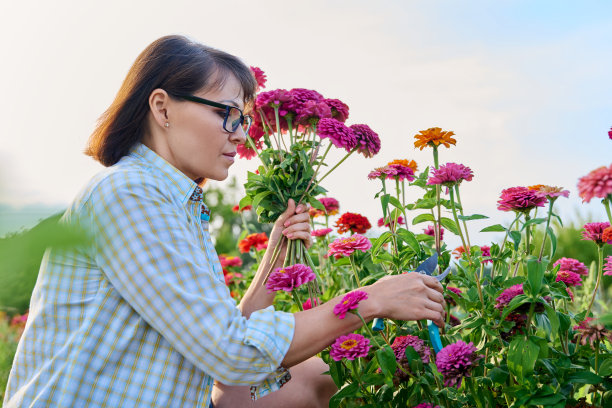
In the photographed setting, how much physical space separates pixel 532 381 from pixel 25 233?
1380 mm

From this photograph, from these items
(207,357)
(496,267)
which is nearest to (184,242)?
(207,357)

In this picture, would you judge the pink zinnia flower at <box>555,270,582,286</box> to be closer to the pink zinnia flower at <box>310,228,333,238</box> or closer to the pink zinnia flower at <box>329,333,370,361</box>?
the pink zinnia flower at <box>329,333,370,361</box>

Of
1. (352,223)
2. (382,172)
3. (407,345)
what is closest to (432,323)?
(407,345)

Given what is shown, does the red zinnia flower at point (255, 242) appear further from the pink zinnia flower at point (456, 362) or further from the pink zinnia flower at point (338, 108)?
the pink zinnia flower at point (456, 362)

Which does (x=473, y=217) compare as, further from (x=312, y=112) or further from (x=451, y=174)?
(x=312, y=112)

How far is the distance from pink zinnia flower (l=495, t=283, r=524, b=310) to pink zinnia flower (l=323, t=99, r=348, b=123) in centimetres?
79

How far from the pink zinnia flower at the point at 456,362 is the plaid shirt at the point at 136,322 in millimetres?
392

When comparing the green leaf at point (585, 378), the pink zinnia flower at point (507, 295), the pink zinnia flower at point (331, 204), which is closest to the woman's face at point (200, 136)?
the pink zinnia flower at point (507, 295)

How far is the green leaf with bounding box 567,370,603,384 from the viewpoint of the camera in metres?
1.41

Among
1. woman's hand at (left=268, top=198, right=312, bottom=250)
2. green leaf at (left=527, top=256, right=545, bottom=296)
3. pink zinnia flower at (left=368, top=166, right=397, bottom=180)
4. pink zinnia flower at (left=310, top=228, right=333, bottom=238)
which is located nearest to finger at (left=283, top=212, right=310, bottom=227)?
woman's hand at (left=268, top=198, right=312, bottom=250)

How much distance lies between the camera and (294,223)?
176cm

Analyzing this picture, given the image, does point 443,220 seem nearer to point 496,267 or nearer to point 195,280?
point 496,267

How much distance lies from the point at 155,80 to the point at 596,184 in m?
1.09

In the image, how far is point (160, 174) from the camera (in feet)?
4.68
